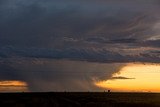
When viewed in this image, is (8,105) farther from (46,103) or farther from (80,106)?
(80,106)

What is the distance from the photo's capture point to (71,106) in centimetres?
9056

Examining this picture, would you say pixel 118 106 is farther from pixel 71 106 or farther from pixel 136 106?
pixel 71 106

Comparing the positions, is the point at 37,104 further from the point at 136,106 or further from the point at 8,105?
the point at 136,106

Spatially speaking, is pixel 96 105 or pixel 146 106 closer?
pixel 96 105

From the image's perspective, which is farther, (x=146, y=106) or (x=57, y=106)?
(x=146, y=106)

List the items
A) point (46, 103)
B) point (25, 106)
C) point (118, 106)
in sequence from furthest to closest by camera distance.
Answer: point (118, 106) → point (46, 103) → point (25, 106)

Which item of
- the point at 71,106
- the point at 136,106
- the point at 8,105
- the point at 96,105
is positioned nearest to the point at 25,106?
the point at 8,105

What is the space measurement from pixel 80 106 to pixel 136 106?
17745mm

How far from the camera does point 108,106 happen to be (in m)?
94.2

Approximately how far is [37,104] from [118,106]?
66.5 feet

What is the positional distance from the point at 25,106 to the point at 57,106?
6.97 meters

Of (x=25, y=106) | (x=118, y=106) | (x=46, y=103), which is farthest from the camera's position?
(x=118, y=106)

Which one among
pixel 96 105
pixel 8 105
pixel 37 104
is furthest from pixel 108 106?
pixel 8 105

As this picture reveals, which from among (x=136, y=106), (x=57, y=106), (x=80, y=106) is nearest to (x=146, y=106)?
(x=136, y=106)
